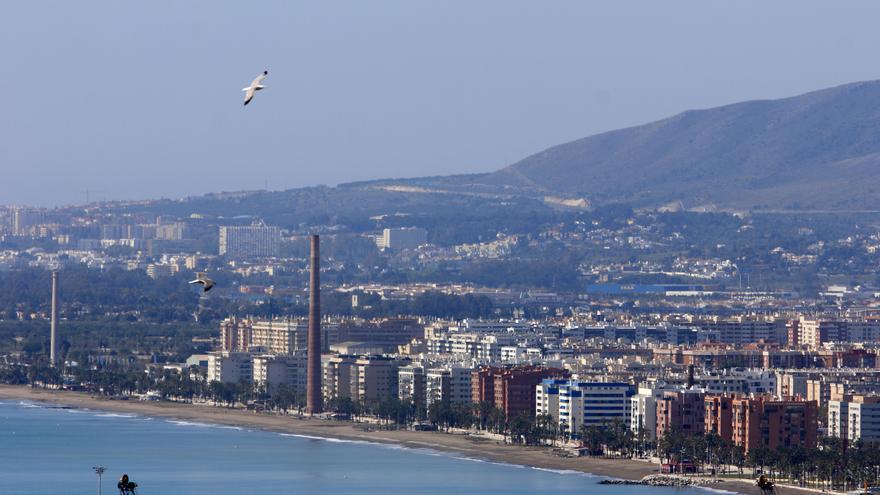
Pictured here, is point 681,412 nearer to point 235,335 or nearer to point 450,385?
point 450,385

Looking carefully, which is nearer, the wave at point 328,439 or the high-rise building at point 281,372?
the wave at point 328,439

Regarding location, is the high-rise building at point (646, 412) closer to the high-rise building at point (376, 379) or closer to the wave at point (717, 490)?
the wave at point (717, 490)

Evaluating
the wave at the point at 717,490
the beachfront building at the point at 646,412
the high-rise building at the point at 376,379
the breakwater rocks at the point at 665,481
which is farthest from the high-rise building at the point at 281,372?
the wave at the point at 717,490

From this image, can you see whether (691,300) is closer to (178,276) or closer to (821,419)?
(178,276)

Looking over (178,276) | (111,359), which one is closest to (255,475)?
(111,359)

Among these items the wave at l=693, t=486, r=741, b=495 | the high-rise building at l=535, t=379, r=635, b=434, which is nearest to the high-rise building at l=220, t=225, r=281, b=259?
the high-rise building at l=535, t=379, r=635, b=434
